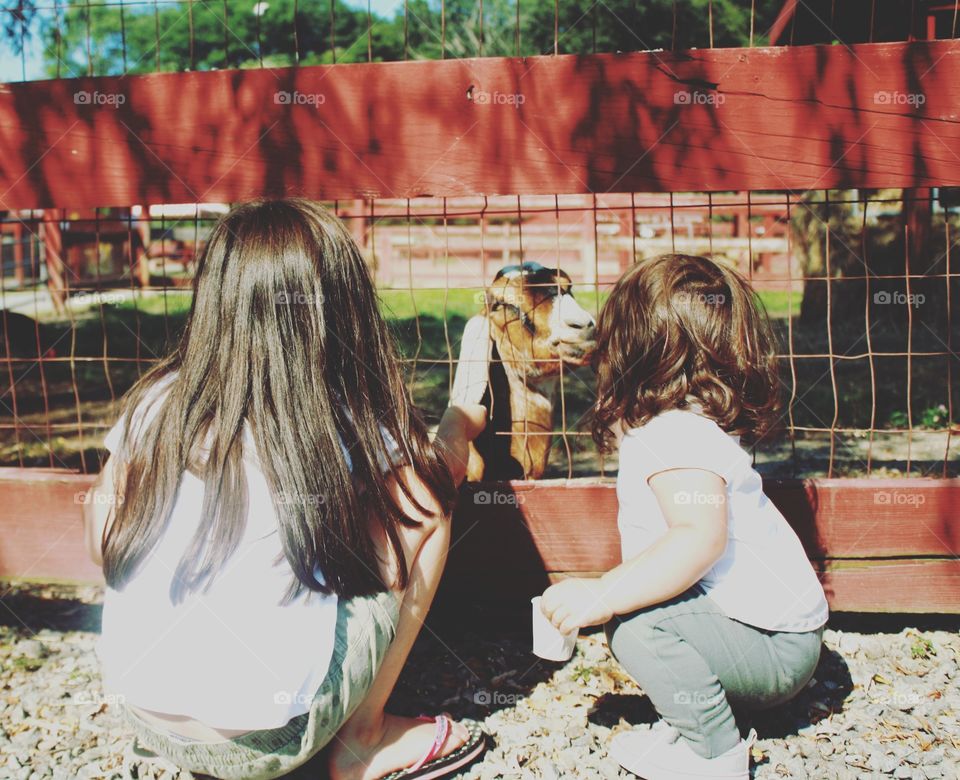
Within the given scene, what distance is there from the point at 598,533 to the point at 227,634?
129 cm

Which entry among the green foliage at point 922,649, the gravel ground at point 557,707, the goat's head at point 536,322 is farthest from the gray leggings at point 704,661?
the goat's head at point 536,322

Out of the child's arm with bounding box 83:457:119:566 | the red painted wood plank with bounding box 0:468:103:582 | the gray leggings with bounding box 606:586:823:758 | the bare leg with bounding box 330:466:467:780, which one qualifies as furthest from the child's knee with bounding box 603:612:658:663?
the red painted wood plank with bounding box 0:468:103:582

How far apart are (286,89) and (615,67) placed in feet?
3.15

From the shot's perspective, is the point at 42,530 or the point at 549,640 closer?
the point at 549,640

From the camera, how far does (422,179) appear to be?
259 centimetres

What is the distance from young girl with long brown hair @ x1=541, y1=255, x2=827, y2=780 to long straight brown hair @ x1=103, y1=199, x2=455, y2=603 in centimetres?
52

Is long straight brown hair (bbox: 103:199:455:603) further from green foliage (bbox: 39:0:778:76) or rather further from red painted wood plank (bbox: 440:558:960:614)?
red painted wood plank (bbox: 440:558:960:614)

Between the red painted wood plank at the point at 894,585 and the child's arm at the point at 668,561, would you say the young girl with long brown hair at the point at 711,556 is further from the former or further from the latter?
the red painted wood plank at the point at 894,585

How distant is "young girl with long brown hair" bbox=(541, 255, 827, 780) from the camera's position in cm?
195

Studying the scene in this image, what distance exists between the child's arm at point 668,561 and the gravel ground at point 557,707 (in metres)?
0.51

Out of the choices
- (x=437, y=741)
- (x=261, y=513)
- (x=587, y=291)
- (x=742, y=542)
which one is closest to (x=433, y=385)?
(x=437, y=741)

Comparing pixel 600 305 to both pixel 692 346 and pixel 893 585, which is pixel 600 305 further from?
pixel 692 346

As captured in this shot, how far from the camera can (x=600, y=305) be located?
8164mm

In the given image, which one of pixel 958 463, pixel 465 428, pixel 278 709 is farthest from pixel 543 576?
pixel 958 463
